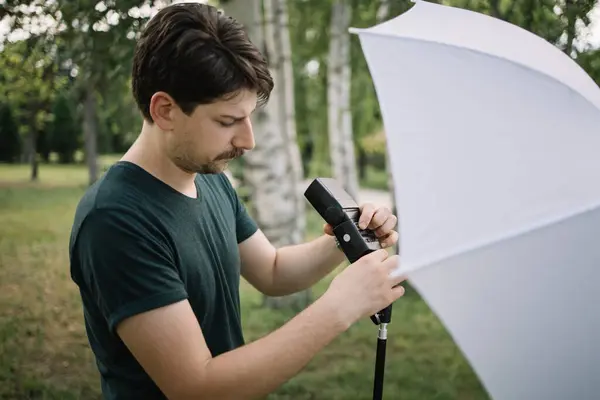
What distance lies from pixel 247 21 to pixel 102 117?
1.30 m

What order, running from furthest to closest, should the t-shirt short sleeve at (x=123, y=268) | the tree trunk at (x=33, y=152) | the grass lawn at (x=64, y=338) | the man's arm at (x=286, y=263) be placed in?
the tree trunk at (x=33, y=152) → the grass lawn at (x=64, y=338) → the man's arm at (x=286, y=263) → the t-shirt short sleeve at (x=123, y=268)

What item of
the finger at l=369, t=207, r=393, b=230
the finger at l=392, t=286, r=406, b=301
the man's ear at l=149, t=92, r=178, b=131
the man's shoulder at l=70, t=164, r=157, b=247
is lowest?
the finger at l=392, t=286, r=406, b=301

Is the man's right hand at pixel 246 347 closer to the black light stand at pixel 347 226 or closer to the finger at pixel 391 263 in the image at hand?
the finger at pixel 391 263

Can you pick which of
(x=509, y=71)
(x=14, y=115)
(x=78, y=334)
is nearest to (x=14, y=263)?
(x=78, y=334)

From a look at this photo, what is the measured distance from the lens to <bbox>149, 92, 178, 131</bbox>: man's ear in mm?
1337

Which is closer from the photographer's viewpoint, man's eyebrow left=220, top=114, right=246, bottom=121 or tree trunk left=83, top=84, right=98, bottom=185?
man's eyebrow left=220, top=114, right=246, bottom=121

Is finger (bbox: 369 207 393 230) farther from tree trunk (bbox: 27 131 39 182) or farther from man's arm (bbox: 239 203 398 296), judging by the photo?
tree trunk (bbox: 27 131 39 182)

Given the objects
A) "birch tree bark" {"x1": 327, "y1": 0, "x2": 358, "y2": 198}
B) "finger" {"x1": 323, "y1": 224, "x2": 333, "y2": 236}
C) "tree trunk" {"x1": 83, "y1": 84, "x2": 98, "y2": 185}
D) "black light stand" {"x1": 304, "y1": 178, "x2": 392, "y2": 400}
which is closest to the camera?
"black light stand" {"x1": 304, "y1": 178, "x2": 392, "y2": 400}

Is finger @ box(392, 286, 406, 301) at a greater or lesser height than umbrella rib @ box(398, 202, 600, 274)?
lesser

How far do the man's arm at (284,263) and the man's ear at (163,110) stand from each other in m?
0.50

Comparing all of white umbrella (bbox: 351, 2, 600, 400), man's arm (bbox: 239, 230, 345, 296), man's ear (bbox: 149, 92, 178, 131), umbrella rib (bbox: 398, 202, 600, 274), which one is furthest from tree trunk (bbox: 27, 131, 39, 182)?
umbrella rib (bbox: 398, 202, 600, 274)

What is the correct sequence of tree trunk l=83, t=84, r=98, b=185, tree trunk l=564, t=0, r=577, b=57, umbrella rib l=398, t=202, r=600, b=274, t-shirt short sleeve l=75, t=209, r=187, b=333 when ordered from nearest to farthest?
umbrella rib l=398, t=202, r=600, b=274, t-shirt short sleeve l=75, t=209, r=187, b=333, tree trunk l=564, t=0, r=577, b=57, tree trunk l=83, t=84, r=98, b=185

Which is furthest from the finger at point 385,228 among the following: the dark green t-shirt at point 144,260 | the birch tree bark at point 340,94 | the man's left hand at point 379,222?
the birch tree bark at point 340,94

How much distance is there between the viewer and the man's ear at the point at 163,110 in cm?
134
